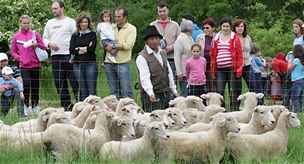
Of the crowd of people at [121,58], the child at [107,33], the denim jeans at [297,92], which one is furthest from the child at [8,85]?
the denim jeans at [297,92]

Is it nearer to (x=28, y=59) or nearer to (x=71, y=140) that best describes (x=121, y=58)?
(x=28, y=59)

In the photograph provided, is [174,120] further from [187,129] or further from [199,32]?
[199,32]

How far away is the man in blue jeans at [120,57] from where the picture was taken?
1381 cm

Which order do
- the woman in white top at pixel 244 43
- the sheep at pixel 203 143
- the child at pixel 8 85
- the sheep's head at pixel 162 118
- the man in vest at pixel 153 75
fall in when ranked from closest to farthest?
1. the sheep at pixel 203 143
2. the sheep's head at pixel 162 118
3. the man in vest at pixel 153 75
4. the child at pixel 8 85
5. the woman in white top at pixel 244 43

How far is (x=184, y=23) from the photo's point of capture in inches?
553

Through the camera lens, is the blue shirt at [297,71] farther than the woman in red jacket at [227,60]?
Yes

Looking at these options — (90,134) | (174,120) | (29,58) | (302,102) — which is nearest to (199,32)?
(302,102)

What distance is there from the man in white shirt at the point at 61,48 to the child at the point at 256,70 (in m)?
3.62

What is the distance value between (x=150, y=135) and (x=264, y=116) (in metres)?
1.96

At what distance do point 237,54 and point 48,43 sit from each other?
→ 11.9 feet

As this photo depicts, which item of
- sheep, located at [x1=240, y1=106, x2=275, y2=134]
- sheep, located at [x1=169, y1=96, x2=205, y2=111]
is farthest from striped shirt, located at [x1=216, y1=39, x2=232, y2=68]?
sheep, located at [x1=240, y1=106, x2=275, y2=134]

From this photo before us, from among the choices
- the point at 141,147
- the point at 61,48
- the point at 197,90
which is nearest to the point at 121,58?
the point at 61,48

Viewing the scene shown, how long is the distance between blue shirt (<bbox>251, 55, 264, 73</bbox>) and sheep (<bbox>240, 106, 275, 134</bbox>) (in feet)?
17.8

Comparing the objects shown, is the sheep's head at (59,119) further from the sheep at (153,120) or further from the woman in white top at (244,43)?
the woman in white top at (244,43)
